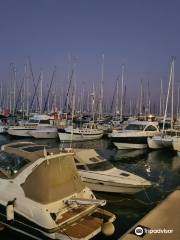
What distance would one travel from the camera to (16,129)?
43031 mm

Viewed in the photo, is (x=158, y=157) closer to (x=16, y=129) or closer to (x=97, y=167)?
(x=97, y=167)

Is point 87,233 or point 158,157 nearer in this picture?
point 87,233

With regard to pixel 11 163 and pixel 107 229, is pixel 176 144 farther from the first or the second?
pixel 11 163

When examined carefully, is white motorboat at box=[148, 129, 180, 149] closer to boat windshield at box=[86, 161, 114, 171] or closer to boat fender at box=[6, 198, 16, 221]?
boat windshield at box=[86, 161, 114, 171]

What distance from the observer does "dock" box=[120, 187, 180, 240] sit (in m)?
7.63

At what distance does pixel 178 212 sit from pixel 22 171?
16.4 feet

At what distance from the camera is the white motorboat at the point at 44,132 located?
1670 inches

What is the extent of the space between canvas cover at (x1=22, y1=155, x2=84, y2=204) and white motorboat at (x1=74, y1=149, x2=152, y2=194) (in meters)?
4.31

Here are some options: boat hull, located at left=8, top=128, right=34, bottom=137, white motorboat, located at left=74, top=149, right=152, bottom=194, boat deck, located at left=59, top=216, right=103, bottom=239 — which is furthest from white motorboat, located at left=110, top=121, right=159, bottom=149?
boat deck, located at left=59, top=216, right=103, bottom=239

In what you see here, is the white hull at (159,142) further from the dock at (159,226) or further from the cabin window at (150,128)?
the dock at (159,226)

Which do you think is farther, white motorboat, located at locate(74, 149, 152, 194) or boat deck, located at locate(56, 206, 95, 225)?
white motorboat, located at locate(74, 149, 152, 194)

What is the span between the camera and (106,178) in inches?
555

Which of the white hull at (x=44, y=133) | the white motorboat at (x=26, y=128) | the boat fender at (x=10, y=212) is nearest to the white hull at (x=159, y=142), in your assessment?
the white hull at (x=44, y=133)

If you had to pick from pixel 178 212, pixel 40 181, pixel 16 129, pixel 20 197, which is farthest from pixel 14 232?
pixel 16 129
